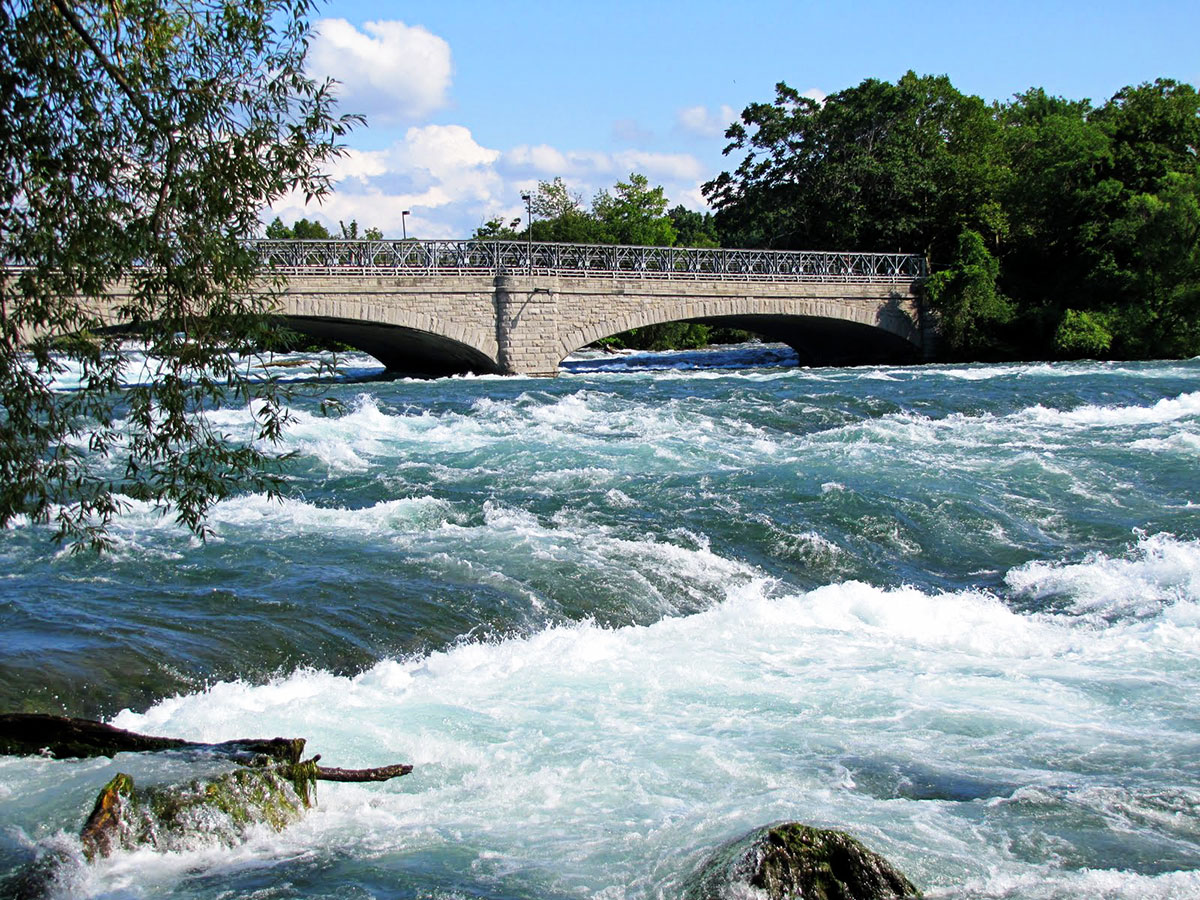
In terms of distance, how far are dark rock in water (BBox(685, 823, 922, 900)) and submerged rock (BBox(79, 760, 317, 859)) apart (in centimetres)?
214

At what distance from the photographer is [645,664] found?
335 inches

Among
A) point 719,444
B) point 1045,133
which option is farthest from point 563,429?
point 1045,133

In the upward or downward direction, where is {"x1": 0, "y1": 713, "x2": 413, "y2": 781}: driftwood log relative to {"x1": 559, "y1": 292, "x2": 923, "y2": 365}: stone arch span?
downward

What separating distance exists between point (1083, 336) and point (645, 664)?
109ft

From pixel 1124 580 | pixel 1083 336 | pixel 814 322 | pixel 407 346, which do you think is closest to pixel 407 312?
pixel 407 346

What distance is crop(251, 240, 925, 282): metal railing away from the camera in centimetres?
3238

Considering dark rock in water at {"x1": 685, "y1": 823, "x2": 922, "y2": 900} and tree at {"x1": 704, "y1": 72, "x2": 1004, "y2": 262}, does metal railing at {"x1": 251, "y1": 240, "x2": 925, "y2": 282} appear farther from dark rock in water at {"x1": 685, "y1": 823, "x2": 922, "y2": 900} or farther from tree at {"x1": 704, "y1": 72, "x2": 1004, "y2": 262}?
dark rock in water at {"x1": 685, "y1": 823, "x2": 922, "y2": 900}

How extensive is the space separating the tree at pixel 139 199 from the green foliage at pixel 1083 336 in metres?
36.2

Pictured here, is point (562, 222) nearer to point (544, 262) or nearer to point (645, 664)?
point (544, 262)

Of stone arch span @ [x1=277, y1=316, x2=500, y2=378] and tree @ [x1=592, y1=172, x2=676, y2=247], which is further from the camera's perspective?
tree @ [x1=592, y1=172, x2=676, y2=247]

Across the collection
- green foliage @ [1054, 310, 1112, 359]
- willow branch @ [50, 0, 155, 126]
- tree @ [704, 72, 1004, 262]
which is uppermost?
tree @ [704, 72, 1004, 262]

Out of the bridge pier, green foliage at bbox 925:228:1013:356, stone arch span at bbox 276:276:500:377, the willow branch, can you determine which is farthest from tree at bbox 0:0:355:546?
green foliage at bbox 925:228:1013:356

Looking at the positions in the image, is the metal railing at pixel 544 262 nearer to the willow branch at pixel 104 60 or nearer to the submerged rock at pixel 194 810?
the willow branch at pixel 104 60

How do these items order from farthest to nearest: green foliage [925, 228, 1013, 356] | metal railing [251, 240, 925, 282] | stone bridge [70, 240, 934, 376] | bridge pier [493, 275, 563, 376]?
1. green foliage [925, 228, 1013, 356]
2. bridge pier [493, 275, 563, 376]
3. metal railing [251, 240, 925, 282]
4. stone bridge [70, 240, 934, 376]
